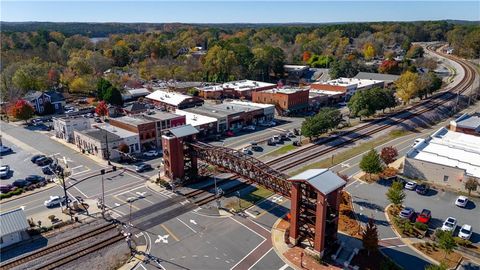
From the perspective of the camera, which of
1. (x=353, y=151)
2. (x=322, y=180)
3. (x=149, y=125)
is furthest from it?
(x=149, y=125)

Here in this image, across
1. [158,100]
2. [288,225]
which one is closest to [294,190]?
[288,225]

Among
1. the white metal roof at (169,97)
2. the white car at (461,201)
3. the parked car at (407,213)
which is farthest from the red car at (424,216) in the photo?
the white metal roof at (169,97)

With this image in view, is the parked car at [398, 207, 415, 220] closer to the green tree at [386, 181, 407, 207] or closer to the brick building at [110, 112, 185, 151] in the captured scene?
the green tree at [386, 181, 407, 207]

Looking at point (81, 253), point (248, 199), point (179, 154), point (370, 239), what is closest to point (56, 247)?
point (81, 253)

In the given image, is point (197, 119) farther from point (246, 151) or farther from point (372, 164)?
point (372, 164)

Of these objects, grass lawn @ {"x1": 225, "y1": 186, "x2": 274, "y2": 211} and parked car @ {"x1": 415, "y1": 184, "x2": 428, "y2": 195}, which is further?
parked car @ {"x1": 415, "y1": 184, "x2": 428, "y2": 195}

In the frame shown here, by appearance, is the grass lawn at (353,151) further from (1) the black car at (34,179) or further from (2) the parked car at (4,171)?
(2) the parked car at (4,171)

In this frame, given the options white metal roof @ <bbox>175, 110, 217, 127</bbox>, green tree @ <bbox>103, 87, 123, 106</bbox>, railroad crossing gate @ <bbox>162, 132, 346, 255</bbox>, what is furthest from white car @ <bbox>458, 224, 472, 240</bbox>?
green tree @ <bbox>103, 87, 123, 106</bbox>
